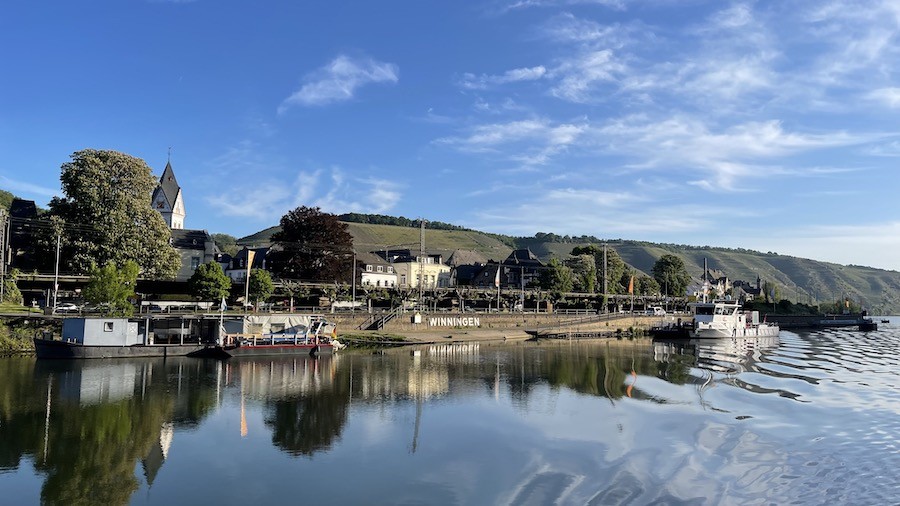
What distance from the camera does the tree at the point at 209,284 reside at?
67625 mm

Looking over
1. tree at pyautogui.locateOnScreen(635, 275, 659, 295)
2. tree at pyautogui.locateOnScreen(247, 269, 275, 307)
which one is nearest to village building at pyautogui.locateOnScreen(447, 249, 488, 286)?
tree at pyautogui.locateOnScreen(635, 275, 659, 295)

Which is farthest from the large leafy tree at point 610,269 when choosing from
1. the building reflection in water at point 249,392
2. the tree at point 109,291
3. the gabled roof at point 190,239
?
the tree at point 109,291

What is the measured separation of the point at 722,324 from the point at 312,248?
59.1 meters

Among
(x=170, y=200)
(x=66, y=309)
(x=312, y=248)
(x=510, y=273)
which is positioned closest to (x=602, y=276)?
(x=510, y=273)

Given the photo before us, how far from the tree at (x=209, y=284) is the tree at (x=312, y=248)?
1966cm

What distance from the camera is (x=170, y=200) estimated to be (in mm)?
121938

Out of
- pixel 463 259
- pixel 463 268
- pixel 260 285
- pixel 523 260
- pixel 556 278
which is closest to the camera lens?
pixel 260 285

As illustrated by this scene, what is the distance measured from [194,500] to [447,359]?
36.9 metres

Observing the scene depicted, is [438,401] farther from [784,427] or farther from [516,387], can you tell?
[784,427]

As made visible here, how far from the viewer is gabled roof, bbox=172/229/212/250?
98.8 meters

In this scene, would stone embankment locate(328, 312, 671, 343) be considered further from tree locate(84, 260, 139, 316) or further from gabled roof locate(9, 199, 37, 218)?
gabled roof locate(9, 199, 37, 218)

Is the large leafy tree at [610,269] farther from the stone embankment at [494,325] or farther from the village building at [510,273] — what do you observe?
the stone embankment at [494,325]

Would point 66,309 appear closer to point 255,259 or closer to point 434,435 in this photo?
point 434,435

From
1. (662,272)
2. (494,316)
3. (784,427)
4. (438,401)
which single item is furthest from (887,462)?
(662,272)
